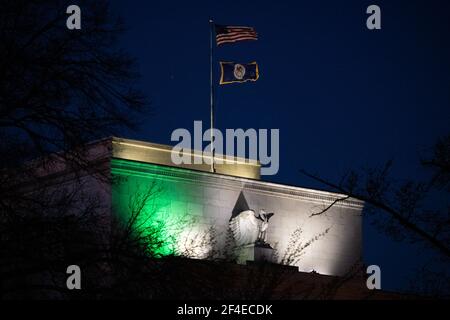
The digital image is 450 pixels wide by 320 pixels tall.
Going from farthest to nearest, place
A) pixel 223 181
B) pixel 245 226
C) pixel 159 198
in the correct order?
pixel 223 181, pixel 245 226, pixel 159 198

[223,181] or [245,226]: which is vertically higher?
[223,181]

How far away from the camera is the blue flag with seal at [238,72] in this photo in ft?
175

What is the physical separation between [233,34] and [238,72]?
2.04m

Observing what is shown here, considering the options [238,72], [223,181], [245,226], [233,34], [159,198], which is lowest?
[245,226]

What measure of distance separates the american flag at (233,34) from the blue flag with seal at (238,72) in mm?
1492

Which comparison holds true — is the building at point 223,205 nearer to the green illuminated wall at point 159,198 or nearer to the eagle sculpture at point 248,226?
the green illuminated wall at point 159,198

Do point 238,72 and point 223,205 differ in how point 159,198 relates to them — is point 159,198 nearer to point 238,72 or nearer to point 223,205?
point 223,205

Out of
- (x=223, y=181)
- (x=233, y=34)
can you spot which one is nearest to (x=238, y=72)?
(x=233, y=34)

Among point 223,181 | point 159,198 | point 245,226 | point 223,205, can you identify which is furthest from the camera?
point 223,205

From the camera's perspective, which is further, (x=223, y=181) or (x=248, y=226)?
(x=223, y=181)

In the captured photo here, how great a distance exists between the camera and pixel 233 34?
174ft

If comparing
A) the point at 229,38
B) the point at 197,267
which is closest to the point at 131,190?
the point at 229,38
